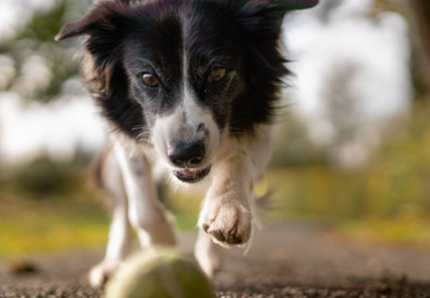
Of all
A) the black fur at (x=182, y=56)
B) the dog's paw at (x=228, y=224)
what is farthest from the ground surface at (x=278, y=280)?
the black fur at (x=182, y=56)

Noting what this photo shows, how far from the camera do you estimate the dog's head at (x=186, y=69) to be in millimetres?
2920

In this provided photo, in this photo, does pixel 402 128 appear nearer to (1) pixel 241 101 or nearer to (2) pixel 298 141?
(1) pixel 241 101

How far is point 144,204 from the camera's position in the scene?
148 inches

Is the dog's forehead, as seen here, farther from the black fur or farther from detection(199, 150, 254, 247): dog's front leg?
detection(199, 150, 254, 247): dog's front leg

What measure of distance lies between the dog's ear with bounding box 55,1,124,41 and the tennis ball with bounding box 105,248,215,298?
1758 millimetres

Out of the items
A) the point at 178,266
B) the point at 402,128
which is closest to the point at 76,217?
the point at 402,128

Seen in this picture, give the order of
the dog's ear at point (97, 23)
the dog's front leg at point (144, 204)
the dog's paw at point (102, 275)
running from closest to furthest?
the dog's ear at point (97, 23) → the dog's front leg at point (144, 204) → the dog's paw at point (102, 275)

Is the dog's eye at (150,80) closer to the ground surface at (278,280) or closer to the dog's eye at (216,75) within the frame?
the dog's eye at (216,75)

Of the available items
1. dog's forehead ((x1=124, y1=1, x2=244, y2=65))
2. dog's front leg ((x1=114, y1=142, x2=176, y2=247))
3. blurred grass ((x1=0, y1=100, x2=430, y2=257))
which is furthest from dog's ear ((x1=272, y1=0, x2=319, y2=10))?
blurred grass ((x1=0, y1=100, x2=430, y2=257))

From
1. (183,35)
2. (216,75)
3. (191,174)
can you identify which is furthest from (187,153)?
(183,35)

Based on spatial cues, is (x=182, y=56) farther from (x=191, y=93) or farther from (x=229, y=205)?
(x=229, y=205)

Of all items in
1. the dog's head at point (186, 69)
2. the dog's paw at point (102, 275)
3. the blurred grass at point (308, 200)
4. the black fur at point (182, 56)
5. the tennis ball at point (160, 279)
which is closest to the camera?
the tennis ball at point (160, 279)

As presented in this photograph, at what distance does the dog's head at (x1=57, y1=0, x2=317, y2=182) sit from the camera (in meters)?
2.92

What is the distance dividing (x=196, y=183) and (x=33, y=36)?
15.5 m
